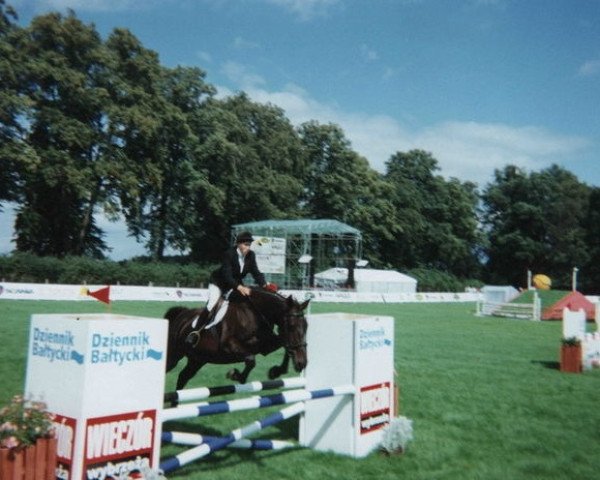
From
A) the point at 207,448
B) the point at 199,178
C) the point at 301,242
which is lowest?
the point at 207,448

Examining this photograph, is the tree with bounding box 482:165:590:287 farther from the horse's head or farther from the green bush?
the horse's head

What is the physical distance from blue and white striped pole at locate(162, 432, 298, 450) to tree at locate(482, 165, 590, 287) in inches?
2713

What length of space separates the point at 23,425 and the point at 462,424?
562cm

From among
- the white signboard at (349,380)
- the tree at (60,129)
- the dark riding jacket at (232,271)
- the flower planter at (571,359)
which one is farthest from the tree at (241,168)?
the white signboard at (349,380)

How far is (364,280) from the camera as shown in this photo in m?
51.2

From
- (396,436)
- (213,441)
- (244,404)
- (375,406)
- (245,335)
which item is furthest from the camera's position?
(245,335)

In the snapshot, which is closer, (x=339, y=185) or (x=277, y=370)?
(x=277, y=370)

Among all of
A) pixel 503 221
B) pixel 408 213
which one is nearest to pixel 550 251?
pixel 503 221

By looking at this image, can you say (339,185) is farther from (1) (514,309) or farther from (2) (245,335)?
(2) (245,335)

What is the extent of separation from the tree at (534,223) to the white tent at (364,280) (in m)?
24.7

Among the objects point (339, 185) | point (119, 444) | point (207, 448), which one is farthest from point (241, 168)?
point (119, 444)

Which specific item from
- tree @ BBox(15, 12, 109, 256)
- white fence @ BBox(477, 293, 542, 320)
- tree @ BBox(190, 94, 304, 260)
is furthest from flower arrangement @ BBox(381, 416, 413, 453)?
tree @ BBox(190, 94, 304, 260)

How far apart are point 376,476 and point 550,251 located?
71120mm

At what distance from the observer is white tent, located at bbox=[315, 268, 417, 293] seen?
5072 cm
